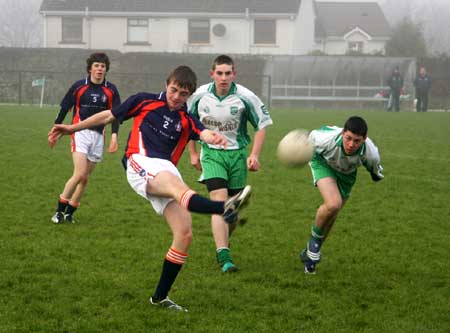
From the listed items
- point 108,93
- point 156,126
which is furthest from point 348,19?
point 156,126

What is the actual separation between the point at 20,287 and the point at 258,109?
283cm

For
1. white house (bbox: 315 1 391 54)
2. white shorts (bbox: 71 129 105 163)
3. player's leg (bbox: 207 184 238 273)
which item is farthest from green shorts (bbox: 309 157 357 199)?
white house (bbox: 315 1 391 54)

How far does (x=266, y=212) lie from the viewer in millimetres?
10805

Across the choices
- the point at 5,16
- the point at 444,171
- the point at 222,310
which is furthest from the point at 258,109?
the point at 5,16

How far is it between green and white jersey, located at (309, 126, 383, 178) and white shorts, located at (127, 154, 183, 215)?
68.9 inches

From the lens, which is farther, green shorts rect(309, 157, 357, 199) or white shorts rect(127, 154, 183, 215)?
green shorts rect(309, 157, 357, 199)

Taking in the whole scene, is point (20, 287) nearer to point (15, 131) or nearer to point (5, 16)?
point (15, 131)

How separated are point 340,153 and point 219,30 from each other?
45100 millimetres

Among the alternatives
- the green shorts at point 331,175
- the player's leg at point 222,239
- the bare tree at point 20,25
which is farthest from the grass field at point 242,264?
the bare tree at point 20,25

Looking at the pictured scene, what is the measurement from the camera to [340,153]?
7.41 m

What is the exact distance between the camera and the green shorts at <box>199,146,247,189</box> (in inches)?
310

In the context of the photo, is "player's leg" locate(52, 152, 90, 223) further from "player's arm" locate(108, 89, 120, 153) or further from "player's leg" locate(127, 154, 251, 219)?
"player's leg" locate(127, 154, 251, 219)

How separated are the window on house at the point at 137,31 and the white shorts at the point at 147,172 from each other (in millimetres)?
46516

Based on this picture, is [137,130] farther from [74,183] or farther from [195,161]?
[74,183]
